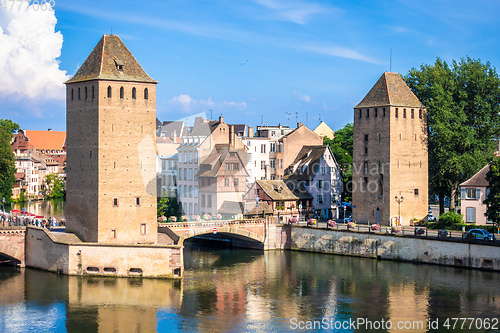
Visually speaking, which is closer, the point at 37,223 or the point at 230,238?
the point at 37,223

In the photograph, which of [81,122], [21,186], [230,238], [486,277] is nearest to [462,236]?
[486,277]

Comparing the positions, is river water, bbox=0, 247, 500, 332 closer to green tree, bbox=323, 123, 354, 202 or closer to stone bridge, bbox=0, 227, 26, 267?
stone bridge, bbox=0, 227, 26, 267

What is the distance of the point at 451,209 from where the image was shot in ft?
224

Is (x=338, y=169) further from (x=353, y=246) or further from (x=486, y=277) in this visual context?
(x=486, y=277)

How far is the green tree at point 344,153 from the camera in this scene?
8138 centimetres

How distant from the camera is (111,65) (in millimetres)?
52562

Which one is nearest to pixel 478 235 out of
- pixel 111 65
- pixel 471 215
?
pixel 471 215

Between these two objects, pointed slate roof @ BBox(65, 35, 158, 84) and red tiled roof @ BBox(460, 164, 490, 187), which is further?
red tiled roof @ BBox(460, 164, 490, 187)

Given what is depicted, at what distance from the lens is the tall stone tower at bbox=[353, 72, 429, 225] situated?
64812 mm

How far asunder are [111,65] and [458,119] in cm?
3375

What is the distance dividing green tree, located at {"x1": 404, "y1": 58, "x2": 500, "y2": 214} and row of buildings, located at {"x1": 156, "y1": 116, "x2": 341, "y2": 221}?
1162cm

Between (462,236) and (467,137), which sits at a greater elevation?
(467,137)

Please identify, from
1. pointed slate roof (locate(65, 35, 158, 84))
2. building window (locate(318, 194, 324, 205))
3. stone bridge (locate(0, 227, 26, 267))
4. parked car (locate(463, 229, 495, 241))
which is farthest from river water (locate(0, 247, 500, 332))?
building window (locate(318, 194, 324, 205))

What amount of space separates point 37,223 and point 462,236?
1310 inches
